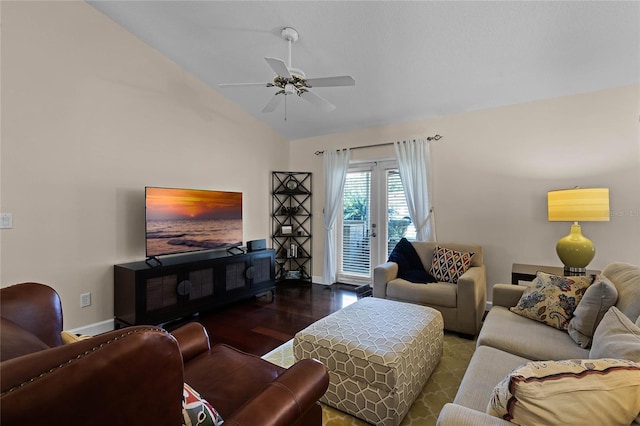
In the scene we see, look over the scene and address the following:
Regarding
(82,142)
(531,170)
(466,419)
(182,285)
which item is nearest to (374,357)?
(466,419)

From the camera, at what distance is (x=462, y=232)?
373 centimetres

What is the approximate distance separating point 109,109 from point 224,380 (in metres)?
2.99

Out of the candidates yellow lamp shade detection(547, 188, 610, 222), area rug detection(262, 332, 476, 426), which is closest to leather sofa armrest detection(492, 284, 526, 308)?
area rug detection(262, 332, 476, 426)

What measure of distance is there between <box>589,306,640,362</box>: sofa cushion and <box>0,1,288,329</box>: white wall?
3.80 metres

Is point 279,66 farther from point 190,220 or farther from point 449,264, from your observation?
point 449,264

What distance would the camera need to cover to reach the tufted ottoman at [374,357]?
1.58m

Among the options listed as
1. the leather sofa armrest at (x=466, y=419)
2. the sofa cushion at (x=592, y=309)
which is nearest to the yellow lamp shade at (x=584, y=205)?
the sofa cushion at (x=592, y=309)

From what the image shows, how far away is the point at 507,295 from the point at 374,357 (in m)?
1.41

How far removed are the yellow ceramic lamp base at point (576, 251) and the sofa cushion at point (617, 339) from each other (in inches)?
60.0

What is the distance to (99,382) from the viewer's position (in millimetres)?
500

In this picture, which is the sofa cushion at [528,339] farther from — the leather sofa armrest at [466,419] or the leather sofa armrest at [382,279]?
the leather sofa armrest at [382,279]

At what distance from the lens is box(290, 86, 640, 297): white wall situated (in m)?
2.90

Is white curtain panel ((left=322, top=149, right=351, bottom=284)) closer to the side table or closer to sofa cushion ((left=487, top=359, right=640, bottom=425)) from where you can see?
the side table

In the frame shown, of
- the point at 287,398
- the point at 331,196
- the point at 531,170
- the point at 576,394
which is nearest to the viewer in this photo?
the point at 576,394
